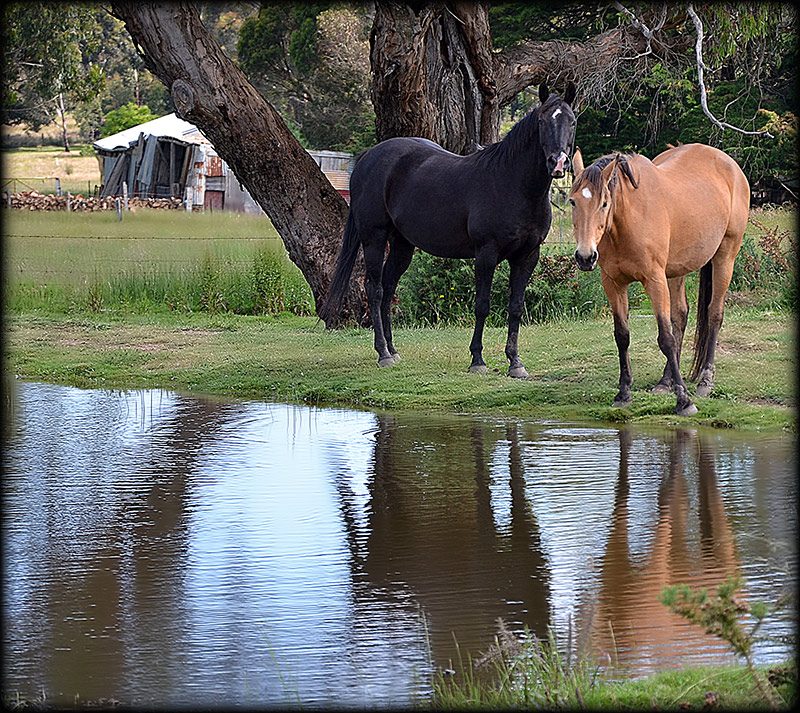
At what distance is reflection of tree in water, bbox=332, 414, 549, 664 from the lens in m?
4.33

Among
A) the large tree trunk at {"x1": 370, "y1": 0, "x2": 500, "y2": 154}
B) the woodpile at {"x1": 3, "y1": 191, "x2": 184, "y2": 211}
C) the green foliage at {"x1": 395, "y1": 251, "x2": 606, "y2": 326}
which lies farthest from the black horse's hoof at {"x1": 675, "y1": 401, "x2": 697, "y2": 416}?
the woodpile at {"x1": 3, "y1": 191, "x2": 184, "y2": 211}

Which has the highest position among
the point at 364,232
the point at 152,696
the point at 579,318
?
the point at 364,232

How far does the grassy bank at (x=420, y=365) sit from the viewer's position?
8.57m

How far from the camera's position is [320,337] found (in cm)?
1254

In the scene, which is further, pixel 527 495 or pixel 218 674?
pixel 527 495

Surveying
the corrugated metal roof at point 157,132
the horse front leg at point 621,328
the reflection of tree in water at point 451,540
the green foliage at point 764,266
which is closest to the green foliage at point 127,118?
the corrugated metal roof at point 157,132

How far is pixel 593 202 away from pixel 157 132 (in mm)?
35064

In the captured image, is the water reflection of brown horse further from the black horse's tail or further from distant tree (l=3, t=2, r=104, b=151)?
distant tree (l=3, t=2, r=104, b=151)

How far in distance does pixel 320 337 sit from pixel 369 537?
7.21 m

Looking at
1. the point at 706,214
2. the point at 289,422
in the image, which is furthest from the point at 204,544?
the point at 706,214

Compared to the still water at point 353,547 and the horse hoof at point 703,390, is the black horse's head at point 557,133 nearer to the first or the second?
the horse hoof at point 703,390

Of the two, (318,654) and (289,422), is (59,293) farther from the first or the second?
(318,654)

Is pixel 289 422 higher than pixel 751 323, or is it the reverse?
pixel 751 323

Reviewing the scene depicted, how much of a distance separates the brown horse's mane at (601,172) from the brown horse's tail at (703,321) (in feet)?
4.96
